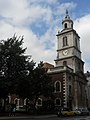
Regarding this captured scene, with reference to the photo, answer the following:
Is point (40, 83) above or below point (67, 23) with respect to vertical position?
below

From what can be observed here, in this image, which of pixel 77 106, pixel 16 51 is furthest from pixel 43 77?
pixel 77 106

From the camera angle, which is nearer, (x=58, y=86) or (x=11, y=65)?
(x=11, y=65)

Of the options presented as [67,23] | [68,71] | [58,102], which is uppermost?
[67,23]

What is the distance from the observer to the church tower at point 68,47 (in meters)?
65.5

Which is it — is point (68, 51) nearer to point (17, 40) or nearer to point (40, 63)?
point (40, 63)

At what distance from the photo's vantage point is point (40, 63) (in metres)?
48.4

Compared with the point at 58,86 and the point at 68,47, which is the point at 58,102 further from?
the point at 68,47

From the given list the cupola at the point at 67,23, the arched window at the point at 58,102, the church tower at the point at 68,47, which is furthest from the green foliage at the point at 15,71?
the cupola at the point at 67,23

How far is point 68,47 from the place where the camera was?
2645 inches

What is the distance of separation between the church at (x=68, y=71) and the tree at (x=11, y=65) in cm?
1830

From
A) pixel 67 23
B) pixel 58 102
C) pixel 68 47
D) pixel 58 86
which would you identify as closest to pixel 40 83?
pixel 58 102

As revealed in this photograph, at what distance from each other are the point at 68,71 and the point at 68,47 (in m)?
10.1

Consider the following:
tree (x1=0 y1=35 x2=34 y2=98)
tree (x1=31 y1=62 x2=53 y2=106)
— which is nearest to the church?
tree (x1=31 y1=62 x2=53 y2=106)

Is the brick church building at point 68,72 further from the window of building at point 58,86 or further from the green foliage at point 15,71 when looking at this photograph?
the green foliage at point 15,71
